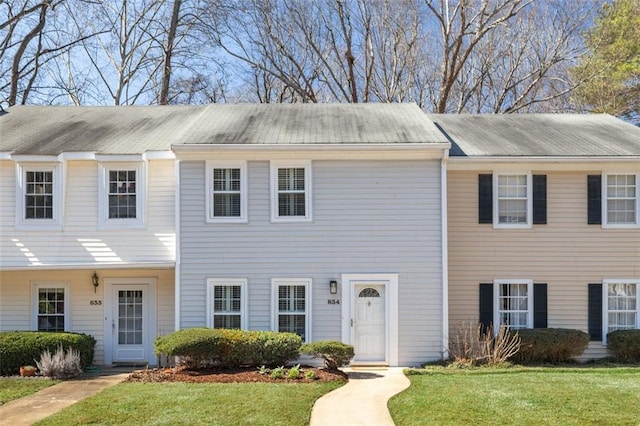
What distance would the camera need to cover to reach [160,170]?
15.5 metres

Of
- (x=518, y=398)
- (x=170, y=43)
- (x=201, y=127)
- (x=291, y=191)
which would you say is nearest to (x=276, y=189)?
(x=291, y=191)

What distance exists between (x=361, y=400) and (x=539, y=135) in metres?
10.3

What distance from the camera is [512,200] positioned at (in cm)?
1588

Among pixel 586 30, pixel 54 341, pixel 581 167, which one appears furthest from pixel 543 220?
pixel 586 30

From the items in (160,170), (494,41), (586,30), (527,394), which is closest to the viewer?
(527,394)

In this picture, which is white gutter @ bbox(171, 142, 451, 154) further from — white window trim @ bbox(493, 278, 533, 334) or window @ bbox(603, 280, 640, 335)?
window @ bbox(603, 280, 640, 335)

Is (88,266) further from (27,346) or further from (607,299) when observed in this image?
(607,299)

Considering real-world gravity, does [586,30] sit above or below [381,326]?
above

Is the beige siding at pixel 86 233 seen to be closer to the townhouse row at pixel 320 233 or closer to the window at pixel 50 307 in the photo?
the townhouse row at pixel 320 233

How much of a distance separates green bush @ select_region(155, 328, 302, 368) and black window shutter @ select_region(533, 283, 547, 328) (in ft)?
21.3

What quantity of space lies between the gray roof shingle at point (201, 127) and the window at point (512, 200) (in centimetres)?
239

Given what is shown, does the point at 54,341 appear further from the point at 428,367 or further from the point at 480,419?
the point at 480,419

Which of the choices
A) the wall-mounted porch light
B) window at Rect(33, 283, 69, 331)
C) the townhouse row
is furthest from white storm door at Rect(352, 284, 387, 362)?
window at Rect(33, 283, 69, 331)

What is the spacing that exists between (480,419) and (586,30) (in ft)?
84.1
